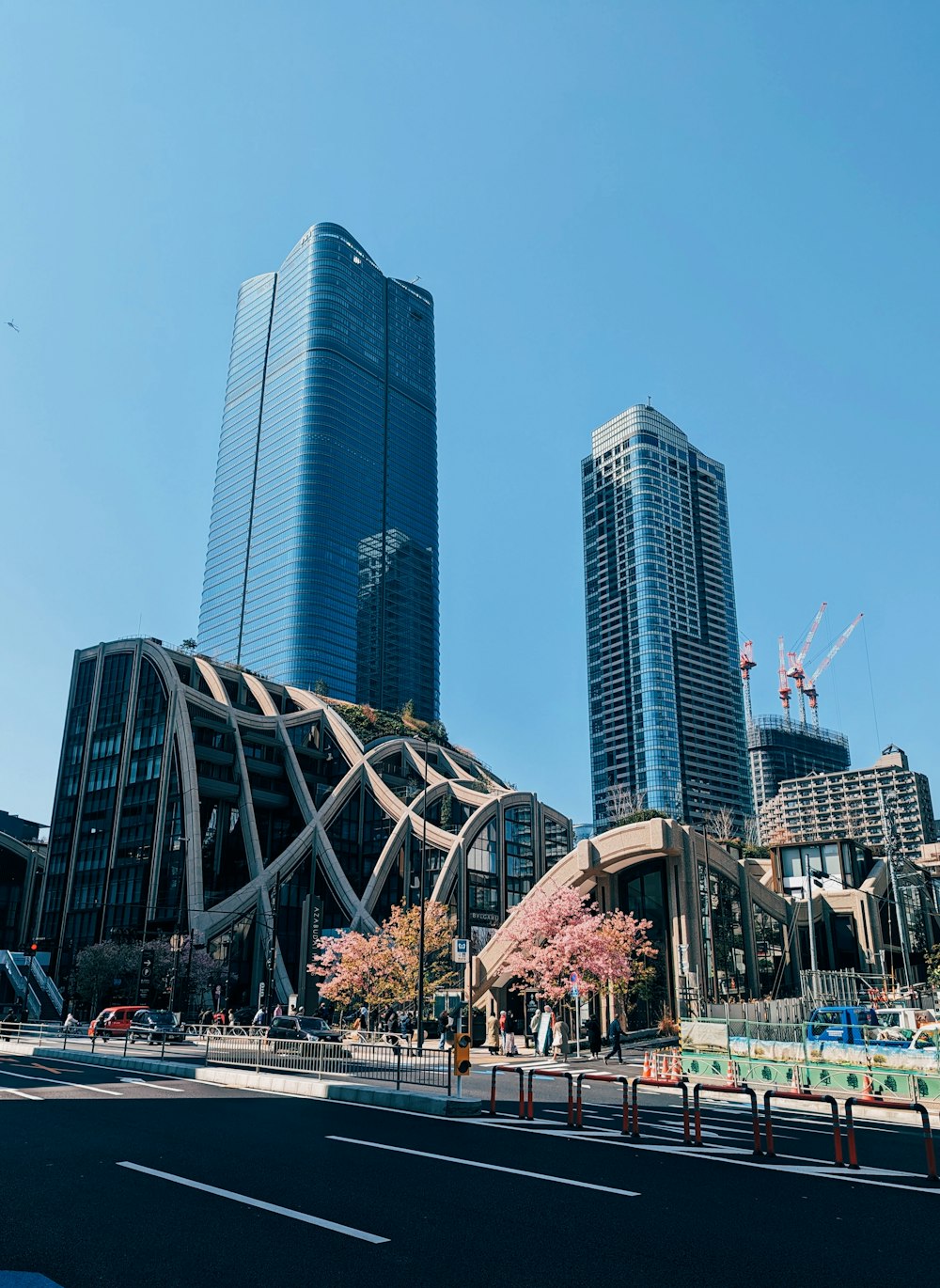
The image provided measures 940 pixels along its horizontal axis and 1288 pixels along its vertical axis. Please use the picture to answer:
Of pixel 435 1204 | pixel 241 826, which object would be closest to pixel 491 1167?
pixel 435 1204

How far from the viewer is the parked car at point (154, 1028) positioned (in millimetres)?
44031

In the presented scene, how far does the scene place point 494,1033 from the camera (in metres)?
46.6

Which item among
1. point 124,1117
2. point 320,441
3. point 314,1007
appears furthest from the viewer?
point 320,441

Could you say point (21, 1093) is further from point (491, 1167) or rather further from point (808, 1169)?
point (808, 1169)

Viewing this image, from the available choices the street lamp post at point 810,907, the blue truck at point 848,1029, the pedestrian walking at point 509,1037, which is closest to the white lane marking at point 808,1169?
the blue truck at point 848,1029

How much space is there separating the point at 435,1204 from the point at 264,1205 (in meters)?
1.82

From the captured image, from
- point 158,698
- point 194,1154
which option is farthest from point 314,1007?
point 194,1154

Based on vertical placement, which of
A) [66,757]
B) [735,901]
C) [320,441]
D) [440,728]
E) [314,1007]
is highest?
[320,441]

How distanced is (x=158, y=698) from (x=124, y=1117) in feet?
241

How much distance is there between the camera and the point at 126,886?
269 feet

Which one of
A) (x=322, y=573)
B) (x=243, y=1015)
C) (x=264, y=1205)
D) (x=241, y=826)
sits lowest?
(x=243, y=1015)

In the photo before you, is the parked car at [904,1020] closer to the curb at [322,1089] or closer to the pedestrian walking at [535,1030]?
the pedestrian walking at [535,1030]

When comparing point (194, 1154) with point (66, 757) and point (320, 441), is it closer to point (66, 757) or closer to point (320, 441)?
point (66, 757)

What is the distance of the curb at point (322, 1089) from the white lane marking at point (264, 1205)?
8208mm
